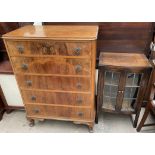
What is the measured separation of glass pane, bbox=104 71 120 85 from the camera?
5.39 feet

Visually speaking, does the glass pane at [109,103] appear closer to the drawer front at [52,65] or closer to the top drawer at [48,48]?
the drawer front at [52,65]

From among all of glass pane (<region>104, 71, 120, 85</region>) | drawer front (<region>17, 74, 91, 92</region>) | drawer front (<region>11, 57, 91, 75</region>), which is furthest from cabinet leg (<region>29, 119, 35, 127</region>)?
glass pane (<region>104, 71, 120, 85</region>)

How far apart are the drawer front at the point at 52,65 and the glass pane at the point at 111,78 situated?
0.32 metres

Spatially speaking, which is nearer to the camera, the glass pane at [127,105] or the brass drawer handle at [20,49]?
the brass drawer handle at [20,49]

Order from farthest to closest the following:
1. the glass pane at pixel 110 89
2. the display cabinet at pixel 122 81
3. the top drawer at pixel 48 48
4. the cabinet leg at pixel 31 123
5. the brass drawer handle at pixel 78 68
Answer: the cabinet leg at pixel 31 123, the glass pane at pixel 110 89, the display cabinet at pixel 122 81, the brass drawer handle at pixel 78 68, the top drawer at pixel 48 48

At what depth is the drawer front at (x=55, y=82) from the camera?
1529mm

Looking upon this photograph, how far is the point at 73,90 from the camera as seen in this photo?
63.1 inches

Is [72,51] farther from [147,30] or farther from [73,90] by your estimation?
[147,30]

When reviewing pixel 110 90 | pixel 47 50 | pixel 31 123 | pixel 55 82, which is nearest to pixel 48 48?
pixel 47 50

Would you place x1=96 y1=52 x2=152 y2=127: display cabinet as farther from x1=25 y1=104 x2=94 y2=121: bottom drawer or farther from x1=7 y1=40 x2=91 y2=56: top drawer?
x1=7 y1=40 x2=91 y2=56: top drawer

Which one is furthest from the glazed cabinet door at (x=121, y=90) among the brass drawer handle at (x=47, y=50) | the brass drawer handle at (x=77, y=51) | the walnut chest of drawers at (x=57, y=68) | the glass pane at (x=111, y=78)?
the brass drawer handle at (x=47, y=50)

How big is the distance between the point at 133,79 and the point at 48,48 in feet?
3.23
